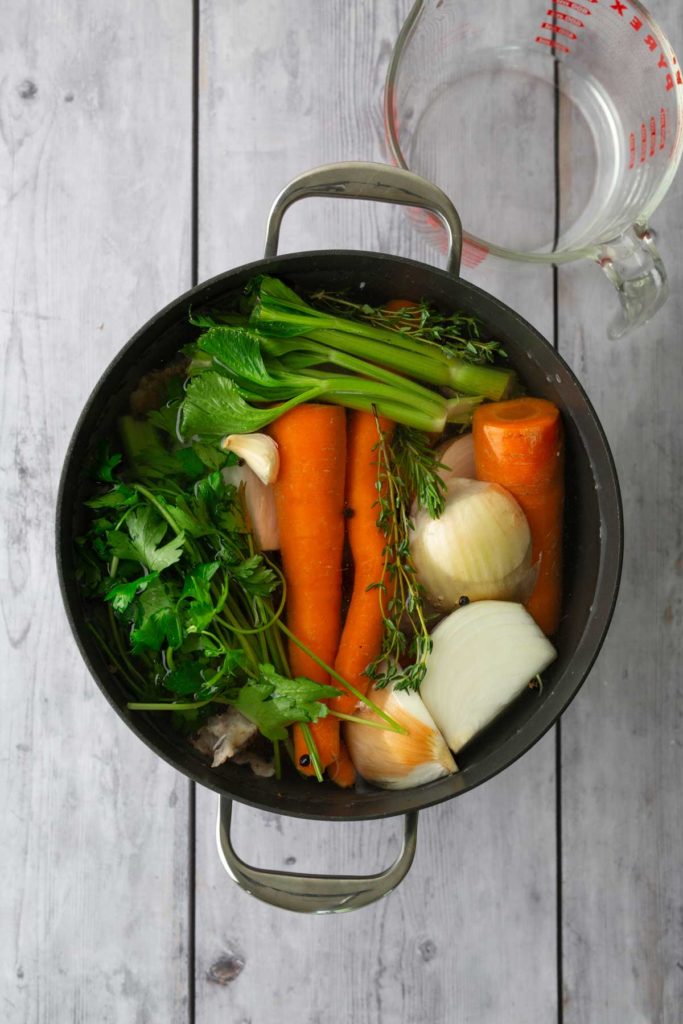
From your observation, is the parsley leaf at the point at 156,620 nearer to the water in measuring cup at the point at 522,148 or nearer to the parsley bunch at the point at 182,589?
the parsley bunch at the point at 182,589

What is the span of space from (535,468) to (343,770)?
0.35m

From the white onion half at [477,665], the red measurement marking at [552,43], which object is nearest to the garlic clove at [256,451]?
the white onion half at [477,665]

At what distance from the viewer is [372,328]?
89cm

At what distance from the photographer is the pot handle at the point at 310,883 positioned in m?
0.84

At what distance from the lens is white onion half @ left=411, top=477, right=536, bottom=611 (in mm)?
869

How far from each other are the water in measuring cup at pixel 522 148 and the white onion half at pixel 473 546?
32cm

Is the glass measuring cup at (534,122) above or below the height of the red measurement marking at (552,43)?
below

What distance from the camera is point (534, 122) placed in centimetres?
103

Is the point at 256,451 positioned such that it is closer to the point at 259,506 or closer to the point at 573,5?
the point at 259,506

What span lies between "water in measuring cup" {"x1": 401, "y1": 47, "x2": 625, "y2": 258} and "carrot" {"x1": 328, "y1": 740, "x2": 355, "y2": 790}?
0.57 meters

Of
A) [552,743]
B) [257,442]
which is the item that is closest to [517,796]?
[552,743]

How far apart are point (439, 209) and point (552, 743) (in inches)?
22.6

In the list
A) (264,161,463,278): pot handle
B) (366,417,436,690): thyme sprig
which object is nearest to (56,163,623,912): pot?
(264,161,463,278): pot handle

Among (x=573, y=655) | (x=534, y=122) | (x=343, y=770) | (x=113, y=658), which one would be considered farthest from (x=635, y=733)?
(x=534, y=122)
